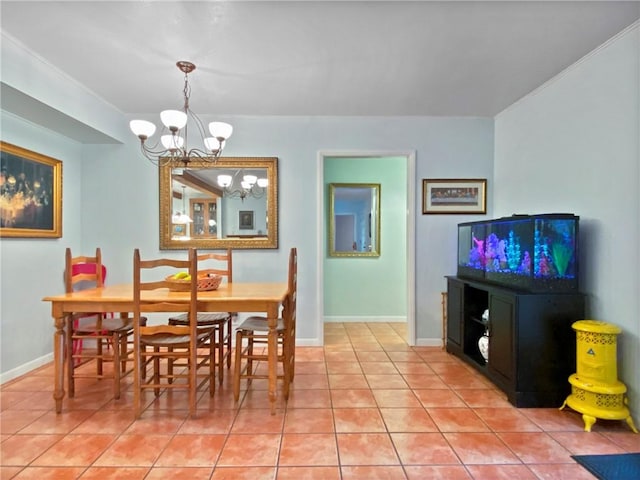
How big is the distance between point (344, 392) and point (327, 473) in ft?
3.12

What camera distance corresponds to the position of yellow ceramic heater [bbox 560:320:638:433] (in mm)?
2133

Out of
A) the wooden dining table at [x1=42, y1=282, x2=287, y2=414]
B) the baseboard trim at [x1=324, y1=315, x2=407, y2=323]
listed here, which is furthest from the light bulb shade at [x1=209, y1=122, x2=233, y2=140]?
the baseboard trim at [x1=324, y1=315, x2=407, y2=323]

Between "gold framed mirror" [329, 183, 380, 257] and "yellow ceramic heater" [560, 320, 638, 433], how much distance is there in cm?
288

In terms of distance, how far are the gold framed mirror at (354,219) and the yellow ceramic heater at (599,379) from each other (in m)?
2.88

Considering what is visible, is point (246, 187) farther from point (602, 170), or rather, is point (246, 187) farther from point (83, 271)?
point (602, 170)

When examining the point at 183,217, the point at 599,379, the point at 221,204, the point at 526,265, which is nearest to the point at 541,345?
the point at 599,379

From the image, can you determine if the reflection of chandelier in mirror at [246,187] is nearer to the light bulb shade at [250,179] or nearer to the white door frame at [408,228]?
the light bulb shade at [250,179]

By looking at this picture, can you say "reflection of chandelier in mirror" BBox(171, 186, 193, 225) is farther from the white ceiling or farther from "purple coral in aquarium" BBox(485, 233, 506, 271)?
"purple coral in aquarium" BBox(485, 233, 506, 271)

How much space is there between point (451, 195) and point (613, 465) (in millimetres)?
2615

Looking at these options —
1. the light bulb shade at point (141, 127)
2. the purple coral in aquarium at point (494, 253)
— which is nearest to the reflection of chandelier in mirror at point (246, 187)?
the light bulb shade at point (141, 127)

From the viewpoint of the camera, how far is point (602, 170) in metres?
2.39

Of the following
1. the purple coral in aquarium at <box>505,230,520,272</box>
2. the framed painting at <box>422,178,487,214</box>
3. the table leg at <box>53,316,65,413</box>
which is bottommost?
the table leg at <box>53,316,65,413</box>

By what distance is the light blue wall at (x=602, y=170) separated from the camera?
2182mm

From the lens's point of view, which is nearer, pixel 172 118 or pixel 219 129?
pixel 172 118
